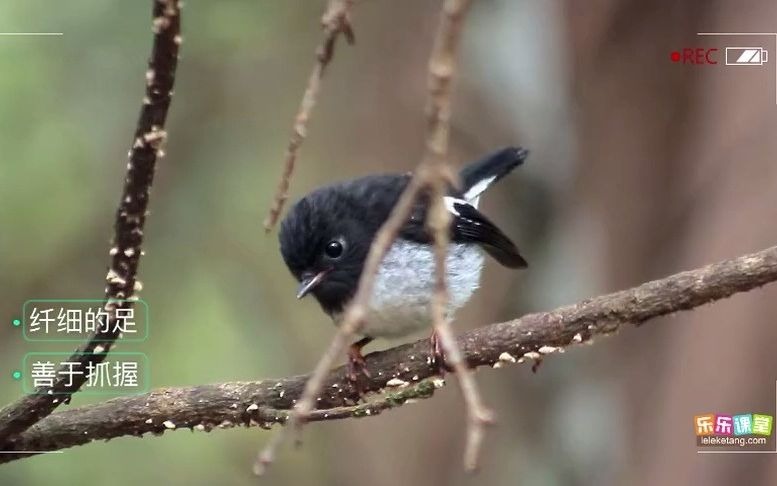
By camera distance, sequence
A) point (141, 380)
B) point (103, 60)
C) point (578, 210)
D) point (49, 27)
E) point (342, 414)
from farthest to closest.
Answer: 1. point (578, 210)
2. point (103, 60)
3. point (49, 27)
4. point (141, 380)
5. point (342, 414)

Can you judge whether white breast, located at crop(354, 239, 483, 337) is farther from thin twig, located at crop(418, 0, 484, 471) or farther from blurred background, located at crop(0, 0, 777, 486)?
thin twig, located at crop(418, 0, 484, 471)

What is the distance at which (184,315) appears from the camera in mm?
3176

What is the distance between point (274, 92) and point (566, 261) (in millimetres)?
1330

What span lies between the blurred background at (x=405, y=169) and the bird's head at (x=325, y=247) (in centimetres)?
102

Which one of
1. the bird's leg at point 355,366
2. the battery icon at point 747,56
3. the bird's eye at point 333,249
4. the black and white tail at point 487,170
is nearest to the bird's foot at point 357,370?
the bird's leg at point 355,366

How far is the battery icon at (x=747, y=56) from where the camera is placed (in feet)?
8.00

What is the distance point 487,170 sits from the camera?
8.05 feet

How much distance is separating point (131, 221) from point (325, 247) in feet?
2.27

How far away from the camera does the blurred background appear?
2.71 meters

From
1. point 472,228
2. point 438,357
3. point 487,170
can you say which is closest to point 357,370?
point 438,357

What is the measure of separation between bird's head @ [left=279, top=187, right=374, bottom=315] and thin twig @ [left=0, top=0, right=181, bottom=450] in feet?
1.69

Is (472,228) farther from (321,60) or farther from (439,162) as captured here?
(439,162)

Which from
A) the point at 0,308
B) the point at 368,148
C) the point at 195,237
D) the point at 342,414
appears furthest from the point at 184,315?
the point at 342,414

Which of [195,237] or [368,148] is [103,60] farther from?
[368,148]
